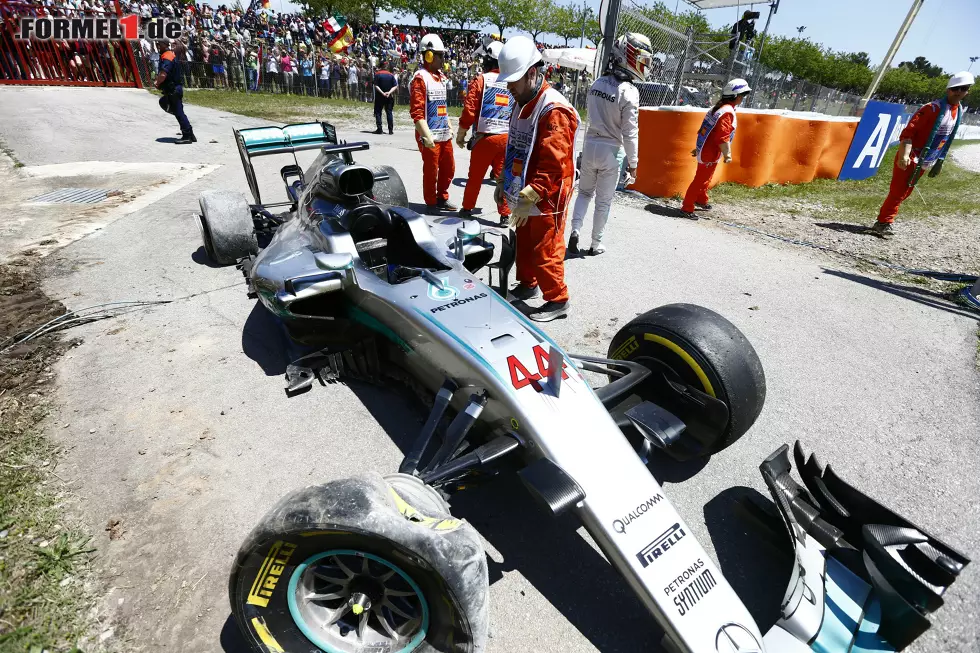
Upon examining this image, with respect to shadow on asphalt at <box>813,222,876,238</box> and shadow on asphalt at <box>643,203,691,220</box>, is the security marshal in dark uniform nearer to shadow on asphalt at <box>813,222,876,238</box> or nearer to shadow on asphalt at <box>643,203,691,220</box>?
shadow on asphalt at <box>643,203,691,220</box>

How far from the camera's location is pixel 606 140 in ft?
17.4

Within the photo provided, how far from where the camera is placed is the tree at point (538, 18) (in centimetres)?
5062

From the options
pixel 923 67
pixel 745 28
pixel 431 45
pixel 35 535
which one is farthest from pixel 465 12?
pixel 923 67

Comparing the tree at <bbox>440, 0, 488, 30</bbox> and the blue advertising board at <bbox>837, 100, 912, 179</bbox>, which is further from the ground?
the tree at <bbox>440, 0, 488, 30</bbox>

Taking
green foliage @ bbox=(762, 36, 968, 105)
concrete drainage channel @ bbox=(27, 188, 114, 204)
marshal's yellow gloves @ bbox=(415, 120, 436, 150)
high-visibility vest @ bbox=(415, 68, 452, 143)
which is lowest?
concrete drainage channel @ bbox=(27, 188, 114, 204)

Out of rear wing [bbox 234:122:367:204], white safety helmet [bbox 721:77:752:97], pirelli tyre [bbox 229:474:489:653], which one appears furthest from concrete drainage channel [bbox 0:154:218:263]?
white safety helmet [bbox 721:77:752:97]

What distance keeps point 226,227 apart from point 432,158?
2812mm

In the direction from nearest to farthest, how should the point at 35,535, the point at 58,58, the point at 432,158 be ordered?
the point at 35,535 < the point at 432,158 < the point at 58,58

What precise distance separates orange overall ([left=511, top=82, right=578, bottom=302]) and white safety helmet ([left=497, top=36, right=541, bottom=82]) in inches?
11.5

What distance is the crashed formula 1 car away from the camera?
5.33ft

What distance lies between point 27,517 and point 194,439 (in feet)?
2.56

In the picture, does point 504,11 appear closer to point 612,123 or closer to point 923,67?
point 612,123

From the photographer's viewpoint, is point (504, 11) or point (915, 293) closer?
point (915, 293)

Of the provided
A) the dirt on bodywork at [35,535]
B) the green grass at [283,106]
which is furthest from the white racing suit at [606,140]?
the green grass at [283,106]
